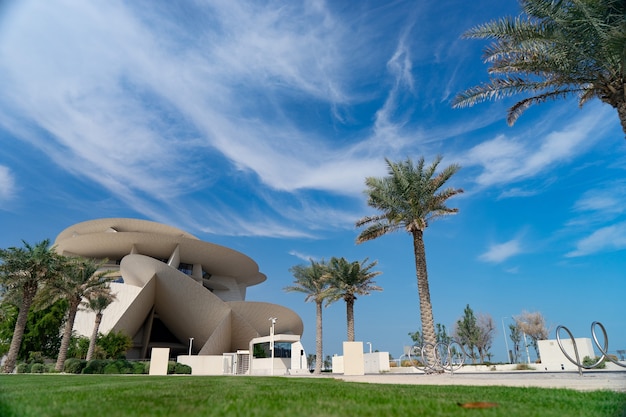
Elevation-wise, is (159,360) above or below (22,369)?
above

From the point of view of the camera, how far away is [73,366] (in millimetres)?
30125

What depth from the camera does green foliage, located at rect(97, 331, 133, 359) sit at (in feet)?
126

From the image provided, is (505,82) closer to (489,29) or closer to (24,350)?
(489,29)

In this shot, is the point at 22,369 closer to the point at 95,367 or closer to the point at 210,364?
the point at 95,367

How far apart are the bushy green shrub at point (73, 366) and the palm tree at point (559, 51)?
108 ft

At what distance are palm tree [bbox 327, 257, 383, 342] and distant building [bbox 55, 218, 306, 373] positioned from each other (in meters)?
11.3

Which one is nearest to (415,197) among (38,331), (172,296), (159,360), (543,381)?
(543,381)

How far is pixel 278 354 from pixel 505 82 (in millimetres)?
43646

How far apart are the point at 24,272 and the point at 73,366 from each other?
28.9 feet

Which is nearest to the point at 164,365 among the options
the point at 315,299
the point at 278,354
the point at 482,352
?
the point at 315,299

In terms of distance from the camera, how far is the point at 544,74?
1259cm

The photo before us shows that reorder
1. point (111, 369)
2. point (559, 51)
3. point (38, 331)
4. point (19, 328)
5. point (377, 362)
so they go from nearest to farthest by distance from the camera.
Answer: point (559, 51)
point (19, 328)
point (111, 369)
point (377, 362)
point (38, 331)

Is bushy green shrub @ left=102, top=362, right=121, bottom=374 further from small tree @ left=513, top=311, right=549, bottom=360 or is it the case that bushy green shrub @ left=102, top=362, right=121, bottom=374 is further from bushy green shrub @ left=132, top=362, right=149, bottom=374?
small tree @ left=513, top=311, right=549, bottom=360

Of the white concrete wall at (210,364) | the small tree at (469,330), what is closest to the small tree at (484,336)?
the small tree at (469,330)
